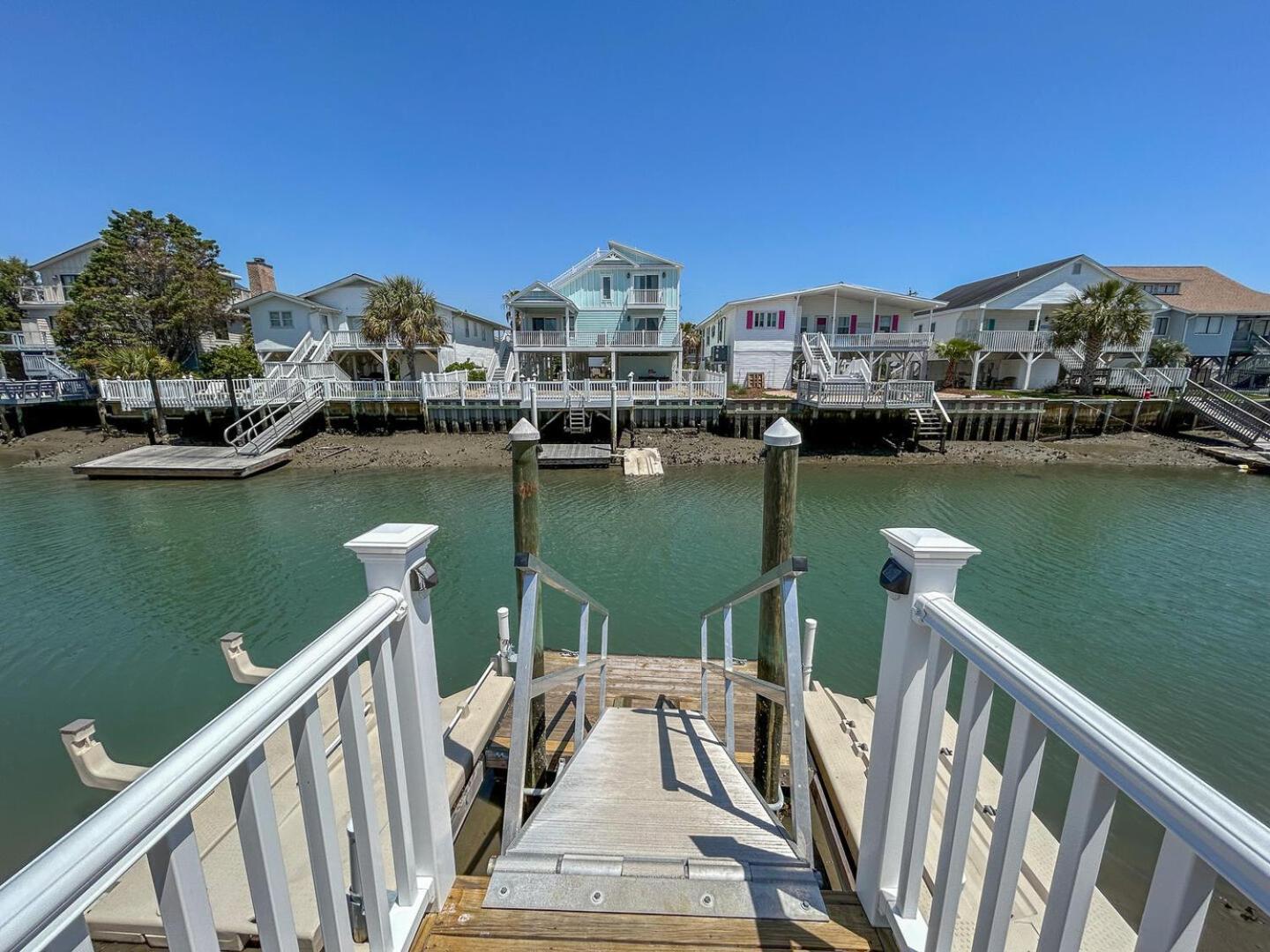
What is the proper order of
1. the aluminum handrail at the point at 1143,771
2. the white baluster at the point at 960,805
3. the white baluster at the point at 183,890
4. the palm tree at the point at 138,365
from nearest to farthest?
the aluminum handrail at the point at 1143,771, the white baluster at the point at 183,890, the white baluster at the point at 960,805, the palm tree at the point at 138,365

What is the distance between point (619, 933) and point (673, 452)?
768 inches

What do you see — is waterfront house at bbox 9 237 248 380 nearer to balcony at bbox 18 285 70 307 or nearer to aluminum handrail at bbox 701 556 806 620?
balcony at bbox 18 285 70 307

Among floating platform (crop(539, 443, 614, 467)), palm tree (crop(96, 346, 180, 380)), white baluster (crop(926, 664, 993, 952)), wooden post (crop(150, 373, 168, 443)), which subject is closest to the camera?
white baluster (crop(926, 664, 993, 952))

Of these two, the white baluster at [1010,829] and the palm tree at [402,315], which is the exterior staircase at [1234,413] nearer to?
the white baluster at [1010,829]

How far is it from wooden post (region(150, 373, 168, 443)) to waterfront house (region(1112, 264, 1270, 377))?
52439 mm

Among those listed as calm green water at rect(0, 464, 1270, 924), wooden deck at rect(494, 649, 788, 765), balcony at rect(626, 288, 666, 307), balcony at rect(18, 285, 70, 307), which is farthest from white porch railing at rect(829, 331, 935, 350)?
balcony at rect(18, 285, 70, 307)

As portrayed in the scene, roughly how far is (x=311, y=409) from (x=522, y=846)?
24706 millimetres

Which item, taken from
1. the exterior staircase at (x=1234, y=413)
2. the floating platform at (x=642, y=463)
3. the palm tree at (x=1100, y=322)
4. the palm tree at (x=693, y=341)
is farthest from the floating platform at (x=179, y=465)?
the exterior staircase at (x=1234, y=413)

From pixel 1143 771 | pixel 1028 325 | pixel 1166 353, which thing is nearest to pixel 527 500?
pixel 1143 771

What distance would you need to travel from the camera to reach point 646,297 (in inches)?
1089

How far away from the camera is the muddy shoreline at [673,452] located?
2059 cm

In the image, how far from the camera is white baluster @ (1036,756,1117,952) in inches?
44.4

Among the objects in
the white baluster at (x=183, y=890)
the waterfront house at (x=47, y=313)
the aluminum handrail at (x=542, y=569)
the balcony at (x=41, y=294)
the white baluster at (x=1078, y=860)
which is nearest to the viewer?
the white baluster at (x=183, y=890)

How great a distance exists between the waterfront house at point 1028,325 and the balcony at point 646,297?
16.6m
